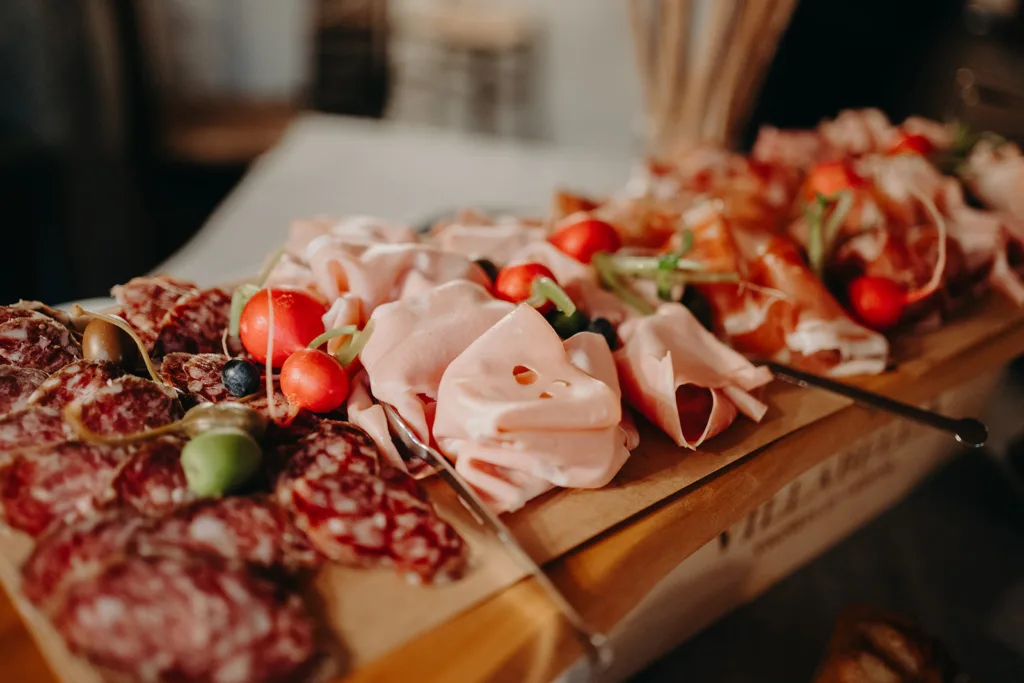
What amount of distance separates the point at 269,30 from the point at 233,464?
4896mm

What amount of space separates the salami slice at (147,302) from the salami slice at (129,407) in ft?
0.41

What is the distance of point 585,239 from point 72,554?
2.24 ft

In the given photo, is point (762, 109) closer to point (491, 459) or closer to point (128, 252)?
point (491, 459)

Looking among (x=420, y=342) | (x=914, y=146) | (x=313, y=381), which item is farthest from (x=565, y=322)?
(x=914, y=146)

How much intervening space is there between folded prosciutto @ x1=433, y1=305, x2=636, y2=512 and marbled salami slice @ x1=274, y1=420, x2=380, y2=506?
75mm

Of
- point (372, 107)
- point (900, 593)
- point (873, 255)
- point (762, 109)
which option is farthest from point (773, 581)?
point (372, 107)

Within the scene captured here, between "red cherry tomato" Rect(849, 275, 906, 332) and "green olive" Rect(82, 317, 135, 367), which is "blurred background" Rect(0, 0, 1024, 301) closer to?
"red cherry tomato" Rect(849, 275, 906, 332)

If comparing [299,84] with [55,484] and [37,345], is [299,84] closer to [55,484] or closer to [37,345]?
[37,345]

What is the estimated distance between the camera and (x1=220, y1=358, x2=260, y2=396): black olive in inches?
29.2

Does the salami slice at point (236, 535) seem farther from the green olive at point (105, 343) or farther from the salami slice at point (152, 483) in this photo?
the green olive at point (105, 343)

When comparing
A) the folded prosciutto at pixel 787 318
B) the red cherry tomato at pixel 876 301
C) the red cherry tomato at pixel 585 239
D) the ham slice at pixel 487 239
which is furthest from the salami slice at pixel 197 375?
the red cherry tomato at pixel 876 301

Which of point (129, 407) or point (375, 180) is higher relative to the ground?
point (129, 407)

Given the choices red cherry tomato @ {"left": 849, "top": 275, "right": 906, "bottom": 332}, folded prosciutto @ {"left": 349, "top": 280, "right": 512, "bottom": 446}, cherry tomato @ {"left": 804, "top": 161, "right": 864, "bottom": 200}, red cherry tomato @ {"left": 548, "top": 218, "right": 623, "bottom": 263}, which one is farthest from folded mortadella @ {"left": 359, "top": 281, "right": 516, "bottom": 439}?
cherry tomato @ {"left": 804, "top": 161, "right": 864, "bottom": 200}

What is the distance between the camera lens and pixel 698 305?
0.95m
